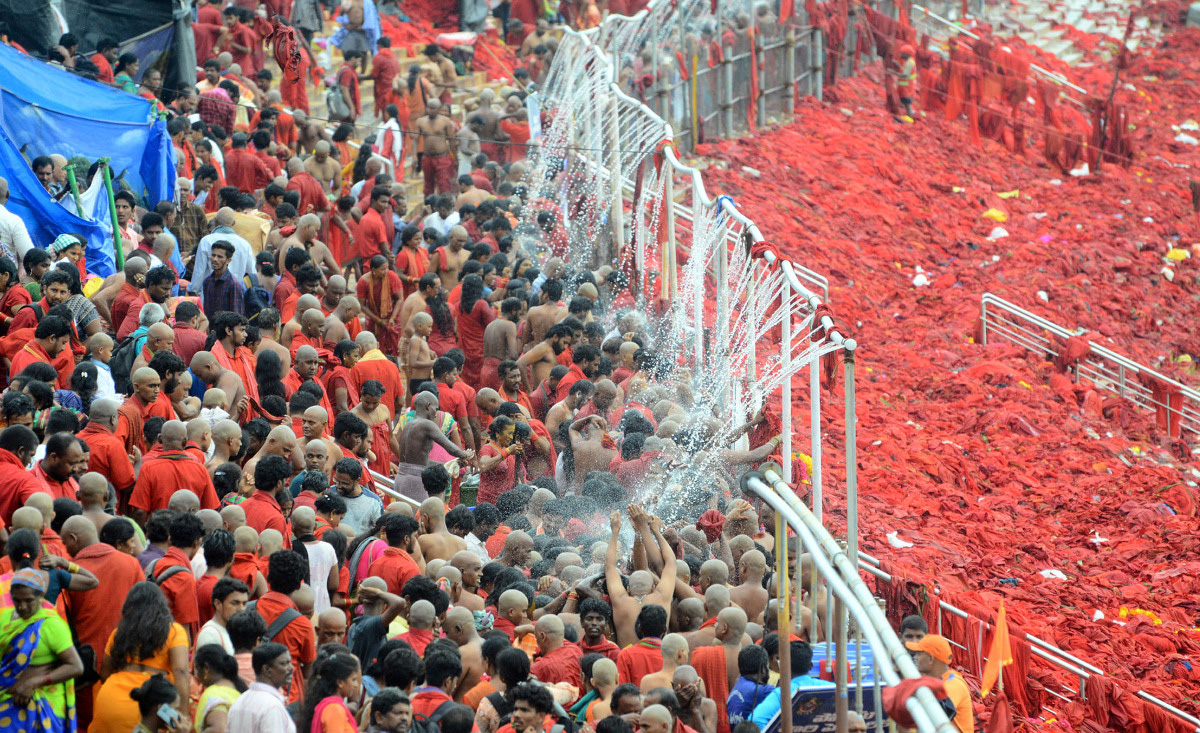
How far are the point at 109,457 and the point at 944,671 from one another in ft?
14.7

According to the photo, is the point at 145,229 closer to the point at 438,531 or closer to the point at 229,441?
the point at 229,441

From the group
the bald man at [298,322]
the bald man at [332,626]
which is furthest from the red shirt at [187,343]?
the bald man at [332,626]

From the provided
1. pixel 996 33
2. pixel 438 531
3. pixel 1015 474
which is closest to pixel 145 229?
pixel 438 531

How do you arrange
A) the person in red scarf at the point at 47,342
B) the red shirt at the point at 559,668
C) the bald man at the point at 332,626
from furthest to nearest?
the person in red scarf at the point at 47,342 < the red shirt at the point at 559,668 < the bald man at the point at 332,626

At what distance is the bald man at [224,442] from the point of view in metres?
8.31

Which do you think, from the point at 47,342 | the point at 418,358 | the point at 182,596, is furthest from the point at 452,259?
the point at 182,596

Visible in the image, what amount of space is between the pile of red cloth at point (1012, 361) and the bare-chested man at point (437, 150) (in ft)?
13.3

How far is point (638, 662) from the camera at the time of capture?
23.4 ft

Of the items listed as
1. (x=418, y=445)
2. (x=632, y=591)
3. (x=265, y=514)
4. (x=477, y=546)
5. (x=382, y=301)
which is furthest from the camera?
(x=382, y=301)

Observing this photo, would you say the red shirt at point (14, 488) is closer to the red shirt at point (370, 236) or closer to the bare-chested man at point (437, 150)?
the red shirt at point (370, 236)

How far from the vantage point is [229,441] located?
8336mm

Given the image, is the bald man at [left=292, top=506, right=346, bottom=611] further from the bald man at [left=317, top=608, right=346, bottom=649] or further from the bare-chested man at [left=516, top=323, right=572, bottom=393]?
the bare-chested man at [left=516, top=323, right=572, bottom=393]

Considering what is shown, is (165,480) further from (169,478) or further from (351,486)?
(351,486)

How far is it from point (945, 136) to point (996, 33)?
635 centimetres
